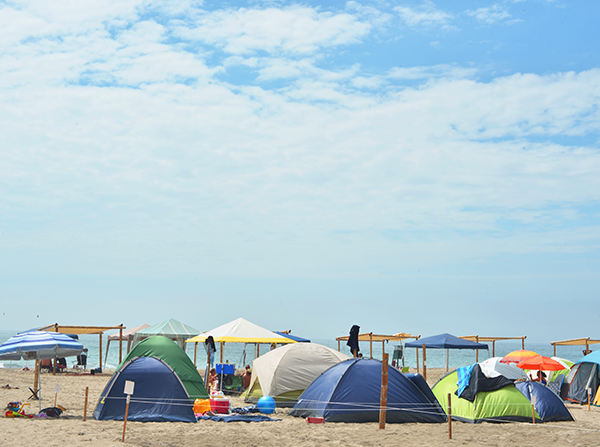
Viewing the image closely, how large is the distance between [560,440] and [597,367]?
9.87 m

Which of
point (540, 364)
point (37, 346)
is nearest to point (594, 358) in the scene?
point (540, 364)

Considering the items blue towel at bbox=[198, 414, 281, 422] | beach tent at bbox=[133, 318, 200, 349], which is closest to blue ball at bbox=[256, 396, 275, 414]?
blue towel at bbox=[198, 414, 281, 422]

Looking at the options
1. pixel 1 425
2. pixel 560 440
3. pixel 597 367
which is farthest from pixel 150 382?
pixel 597 367

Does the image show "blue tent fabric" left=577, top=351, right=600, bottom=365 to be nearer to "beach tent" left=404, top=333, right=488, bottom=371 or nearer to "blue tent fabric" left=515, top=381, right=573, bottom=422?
"beach tent" left=404, top=333, right=488, bottom=371

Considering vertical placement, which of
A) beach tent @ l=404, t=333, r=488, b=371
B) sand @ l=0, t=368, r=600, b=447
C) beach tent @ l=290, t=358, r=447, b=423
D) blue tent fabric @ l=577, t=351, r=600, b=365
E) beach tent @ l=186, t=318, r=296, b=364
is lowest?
sand @ l=0, t=368, r=600, b=447

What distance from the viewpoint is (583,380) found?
21.0 m

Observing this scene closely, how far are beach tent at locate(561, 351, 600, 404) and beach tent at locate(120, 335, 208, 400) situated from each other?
13.9 m

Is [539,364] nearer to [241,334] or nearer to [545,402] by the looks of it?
[545,402]

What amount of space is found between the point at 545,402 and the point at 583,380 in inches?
295

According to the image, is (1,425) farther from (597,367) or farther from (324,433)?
(597,367)

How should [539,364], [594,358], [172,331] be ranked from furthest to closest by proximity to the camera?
[172,331], [539,364], [594,358]

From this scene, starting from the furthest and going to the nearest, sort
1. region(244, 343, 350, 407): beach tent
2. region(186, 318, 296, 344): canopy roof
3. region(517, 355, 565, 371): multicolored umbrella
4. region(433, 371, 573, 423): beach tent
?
region(517, 355, 565, 371): multicolored umbrella → region(186, 318, 296, 344): canopy roof → region(244, 343, 350, 407): beach tent → region(433, 371, 573, 423): beach tent

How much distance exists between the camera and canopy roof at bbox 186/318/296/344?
18844mm

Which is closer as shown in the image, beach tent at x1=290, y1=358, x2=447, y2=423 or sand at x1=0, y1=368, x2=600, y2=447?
sand at x1=0, y1=368, x2=600, y2=447
